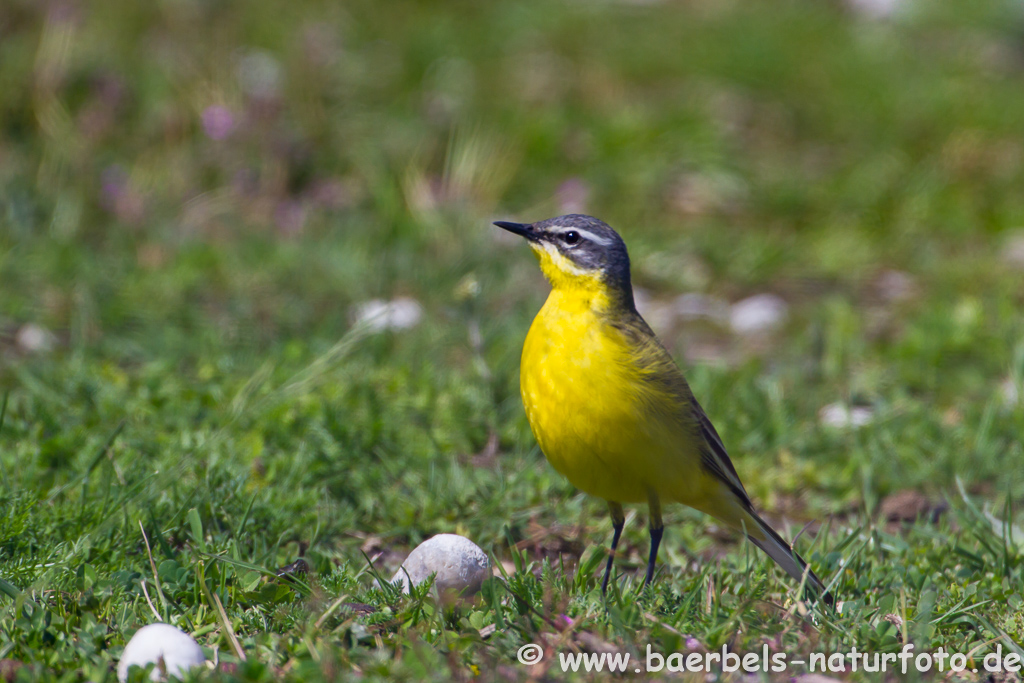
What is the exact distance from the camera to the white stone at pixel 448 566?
3.45 m

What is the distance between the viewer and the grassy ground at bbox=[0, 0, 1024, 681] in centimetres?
332

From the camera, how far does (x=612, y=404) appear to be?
11.6 ft

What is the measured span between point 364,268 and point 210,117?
2.17 metres

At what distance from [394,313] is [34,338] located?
6.85 feet

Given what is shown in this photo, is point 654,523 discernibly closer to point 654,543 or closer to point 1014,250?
point 654,543

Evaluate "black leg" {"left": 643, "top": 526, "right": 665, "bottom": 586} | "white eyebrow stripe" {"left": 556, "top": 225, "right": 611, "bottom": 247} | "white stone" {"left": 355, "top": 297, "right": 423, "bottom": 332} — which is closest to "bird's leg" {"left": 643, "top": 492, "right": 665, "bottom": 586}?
"black leg" {"left": 643, "top": 526, "right": 665, "bottom": 586}

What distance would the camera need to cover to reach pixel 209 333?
5805 mm

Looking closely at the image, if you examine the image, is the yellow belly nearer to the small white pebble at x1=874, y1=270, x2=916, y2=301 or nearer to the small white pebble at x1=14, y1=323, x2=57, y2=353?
the small white pebble at x1=14, y1=323, x2=57, y2=353

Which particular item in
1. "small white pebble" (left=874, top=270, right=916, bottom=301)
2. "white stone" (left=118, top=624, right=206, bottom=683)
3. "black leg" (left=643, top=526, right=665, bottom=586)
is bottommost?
"small white pebble" (left=874, top=270, right=916, bottom=301)

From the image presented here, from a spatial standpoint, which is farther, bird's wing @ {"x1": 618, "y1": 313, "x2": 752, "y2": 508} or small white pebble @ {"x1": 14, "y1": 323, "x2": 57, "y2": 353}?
small white pebble @ {"x1": 14, "y1": 323, "x2": 57, "y2": 353}

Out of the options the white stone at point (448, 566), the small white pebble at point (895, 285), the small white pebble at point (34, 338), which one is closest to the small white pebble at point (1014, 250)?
the small white pebble at point (895, 285)

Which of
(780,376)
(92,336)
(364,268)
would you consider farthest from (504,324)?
(92,336)

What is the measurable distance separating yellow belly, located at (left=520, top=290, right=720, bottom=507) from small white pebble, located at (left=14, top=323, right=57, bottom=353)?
324 cm

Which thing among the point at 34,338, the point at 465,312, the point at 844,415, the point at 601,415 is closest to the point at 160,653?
the point at 601,415
